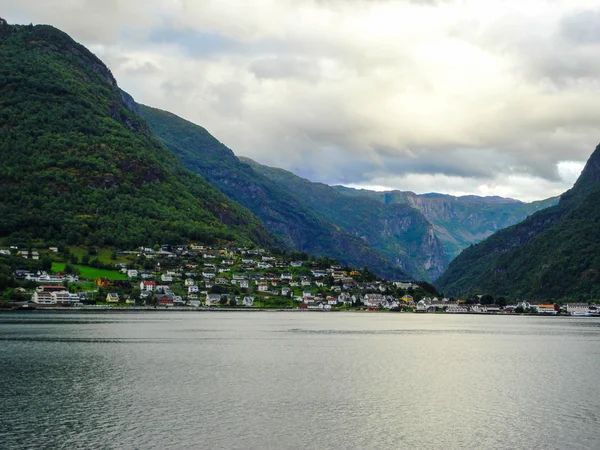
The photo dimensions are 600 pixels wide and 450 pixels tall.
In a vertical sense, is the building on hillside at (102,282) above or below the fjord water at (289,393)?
above

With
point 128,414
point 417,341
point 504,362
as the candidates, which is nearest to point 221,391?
point 128,414

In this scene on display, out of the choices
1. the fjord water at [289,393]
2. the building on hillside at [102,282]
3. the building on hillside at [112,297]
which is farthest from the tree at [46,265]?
the fjord water at [289,393]

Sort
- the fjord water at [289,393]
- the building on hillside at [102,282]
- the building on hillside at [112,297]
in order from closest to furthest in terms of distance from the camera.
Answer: the fjord water at [289,393], the building on hillside at [112,297], the building on hillside at [102,282]

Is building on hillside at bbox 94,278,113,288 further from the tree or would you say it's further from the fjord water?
the fjord water

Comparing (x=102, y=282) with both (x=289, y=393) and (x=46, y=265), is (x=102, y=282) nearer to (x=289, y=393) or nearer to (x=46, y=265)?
(x=46, y=265)

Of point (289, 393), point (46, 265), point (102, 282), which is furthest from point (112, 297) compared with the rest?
point (289, 393)

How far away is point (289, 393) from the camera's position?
198 ft

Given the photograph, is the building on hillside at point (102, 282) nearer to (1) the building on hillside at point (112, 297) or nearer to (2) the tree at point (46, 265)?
(1) the building on hillside at point (112, 297)

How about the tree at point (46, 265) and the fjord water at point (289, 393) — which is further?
the tree at point (46, 265)

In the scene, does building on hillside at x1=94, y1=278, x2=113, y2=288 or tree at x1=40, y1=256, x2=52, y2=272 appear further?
building on hillside at x1=94, y1=278, x2=113, y2=288

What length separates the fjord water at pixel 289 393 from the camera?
45.0 m

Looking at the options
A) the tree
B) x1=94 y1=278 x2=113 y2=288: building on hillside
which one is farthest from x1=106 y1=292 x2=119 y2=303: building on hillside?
the tree

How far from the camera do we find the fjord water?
148ft

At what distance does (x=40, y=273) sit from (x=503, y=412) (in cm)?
16291
